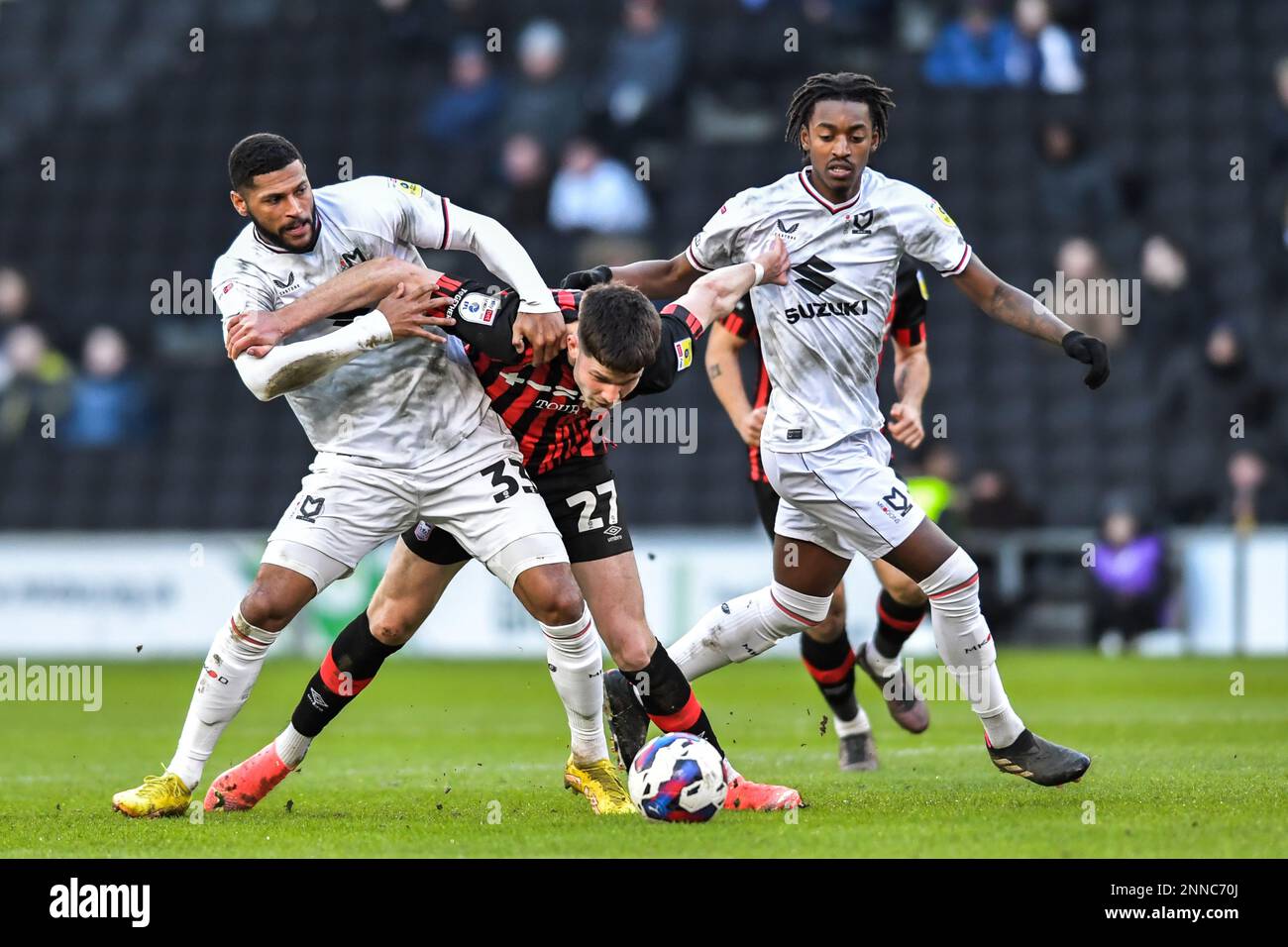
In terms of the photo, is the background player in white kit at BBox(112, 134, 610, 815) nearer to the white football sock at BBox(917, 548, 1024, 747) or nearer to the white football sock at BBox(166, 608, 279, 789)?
the white football sock at BBox(166, 608, 279, 789)

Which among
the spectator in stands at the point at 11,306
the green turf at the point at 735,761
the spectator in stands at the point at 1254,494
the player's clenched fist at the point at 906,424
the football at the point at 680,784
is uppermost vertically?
the spectator in stands at the point at 11,306

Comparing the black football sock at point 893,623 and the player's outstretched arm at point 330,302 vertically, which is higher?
the player's outstretched arm at point 330,302

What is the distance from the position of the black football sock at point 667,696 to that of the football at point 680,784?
36 centimetres

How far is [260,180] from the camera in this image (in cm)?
579

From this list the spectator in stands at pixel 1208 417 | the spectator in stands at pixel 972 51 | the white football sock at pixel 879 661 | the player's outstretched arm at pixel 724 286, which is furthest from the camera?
the spectator in stands at pixel 972 51

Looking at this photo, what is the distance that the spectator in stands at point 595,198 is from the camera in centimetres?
1686

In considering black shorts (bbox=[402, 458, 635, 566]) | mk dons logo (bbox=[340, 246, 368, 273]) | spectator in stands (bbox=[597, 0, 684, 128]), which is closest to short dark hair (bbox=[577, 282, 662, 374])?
black shorts (bbox=[402, 458, 635, 566])

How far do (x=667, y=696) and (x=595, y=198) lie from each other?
11.4 meters

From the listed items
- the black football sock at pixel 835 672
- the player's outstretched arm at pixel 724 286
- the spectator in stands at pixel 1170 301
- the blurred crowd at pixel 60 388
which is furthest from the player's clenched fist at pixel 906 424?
the blurred crowd at pixel 60 388

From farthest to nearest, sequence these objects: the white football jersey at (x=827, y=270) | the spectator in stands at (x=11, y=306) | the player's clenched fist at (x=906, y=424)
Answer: the spectator in stands at (x=11, y=306) < the player's clenched fist at (x=906, y=424) < the white football jersey at (x=827, y=270)

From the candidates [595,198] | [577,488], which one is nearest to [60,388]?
[595,198]

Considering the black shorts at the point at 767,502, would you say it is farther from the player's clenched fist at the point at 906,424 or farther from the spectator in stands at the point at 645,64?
the spectator in stands at the point at 645,64

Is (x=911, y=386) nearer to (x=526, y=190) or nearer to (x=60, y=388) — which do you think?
(x=526, y=190)
